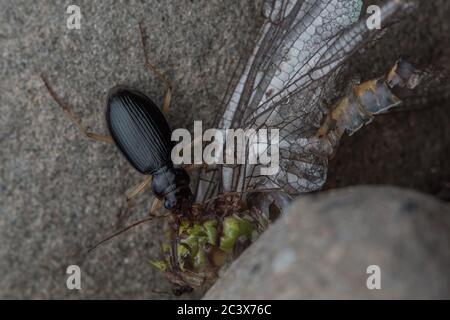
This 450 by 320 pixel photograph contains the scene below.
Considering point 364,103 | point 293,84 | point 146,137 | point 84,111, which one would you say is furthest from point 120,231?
point 364,103

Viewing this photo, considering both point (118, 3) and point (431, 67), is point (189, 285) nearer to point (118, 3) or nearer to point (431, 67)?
point (118, 3)

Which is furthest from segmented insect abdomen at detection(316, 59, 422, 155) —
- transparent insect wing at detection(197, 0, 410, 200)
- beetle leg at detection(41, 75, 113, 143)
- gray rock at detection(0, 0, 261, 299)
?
beetle leg at detection(41, 75, 113, 143)

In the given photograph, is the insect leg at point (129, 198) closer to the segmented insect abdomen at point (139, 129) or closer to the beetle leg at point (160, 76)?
the segmented insect abdomen at point (139, 129)

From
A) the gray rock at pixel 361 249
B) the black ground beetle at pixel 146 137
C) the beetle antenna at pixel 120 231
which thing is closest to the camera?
the gray rock at pixel 361 249

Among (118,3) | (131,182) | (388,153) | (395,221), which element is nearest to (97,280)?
(131,182)

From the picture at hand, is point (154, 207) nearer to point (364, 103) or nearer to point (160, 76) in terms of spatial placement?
point (160, 76)

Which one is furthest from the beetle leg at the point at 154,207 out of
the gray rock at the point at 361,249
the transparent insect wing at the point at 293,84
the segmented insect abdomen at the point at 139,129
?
the gray rock at the point at 361,249

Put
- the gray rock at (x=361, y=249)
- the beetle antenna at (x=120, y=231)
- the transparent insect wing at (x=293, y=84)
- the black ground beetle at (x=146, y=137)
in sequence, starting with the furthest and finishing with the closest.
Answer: the beetle antenna at (x=120, y=231), the black ground beetle at (x=146, y=137), the transparent insect wing at (x=293, y=84), the gray rock at (x=361, y=249)
